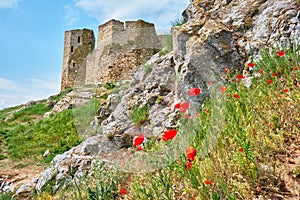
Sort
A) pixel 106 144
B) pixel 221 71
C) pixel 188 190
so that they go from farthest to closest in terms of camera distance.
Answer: pixel 106 144 → pixel 221 71 → pixel 188 190

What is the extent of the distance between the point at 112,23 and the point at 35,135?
9.64 metres

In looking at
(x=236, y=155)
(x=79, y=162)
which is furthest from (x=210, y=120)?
(x=79, y=162)

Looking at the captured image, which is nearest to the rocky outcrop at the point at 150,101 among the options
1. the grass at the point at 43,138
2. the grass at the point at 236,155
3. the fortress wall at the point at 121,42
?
the grass at the point at 236,155

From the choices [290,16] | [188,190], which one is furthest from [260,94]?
[290,16]

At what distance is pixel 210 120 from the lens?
2857 mm

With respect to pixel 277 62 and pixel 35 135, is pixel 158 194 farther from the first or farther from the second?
pixel 35 135

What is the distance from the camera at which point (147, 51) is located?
1658 cm

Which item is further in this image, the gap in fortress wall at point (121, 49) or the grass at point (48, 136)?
the gap in fortress wall at point (121, 49)

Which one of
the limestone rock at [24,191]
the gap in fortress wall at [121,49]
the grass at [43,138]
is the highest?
the gap in fortress wall at [121,49]

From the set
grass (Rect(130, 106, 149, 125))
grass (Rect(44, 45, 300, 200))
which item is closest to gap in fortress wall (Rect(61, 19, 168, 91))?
grass (Rect(130, 106, 149, 125))

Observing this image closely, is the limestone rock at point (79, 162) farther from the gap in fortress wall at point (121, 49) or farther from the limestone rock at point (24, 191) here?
the gap in fortress wall at point (121, 49)

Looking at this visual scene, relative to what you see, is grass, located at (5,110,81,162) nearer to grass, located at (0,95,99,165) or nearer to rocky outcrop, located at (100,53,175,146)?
grass, located at (0,95,99,165)

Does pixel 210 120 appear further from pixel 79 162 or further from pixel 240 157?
pixel 79 162

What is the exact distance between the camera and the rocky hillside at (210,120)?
206 cm
